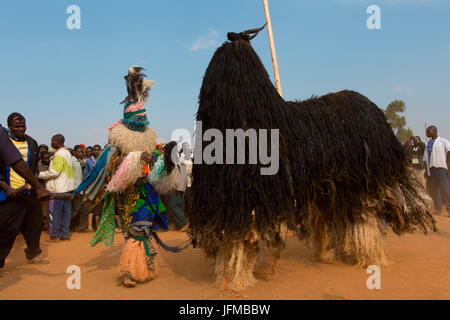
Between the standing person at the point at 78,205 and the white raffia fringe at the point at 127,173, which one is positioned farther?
the standing person at the point at 78,205

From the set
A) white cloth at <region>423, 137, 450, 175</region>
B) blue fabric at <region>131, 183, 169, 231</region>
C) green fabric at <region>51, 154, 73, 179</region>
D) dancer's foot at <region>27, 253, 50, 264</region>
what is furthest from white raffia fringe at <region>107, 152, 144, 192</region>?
white cloth at <region>423, 137, 450, 175</region>

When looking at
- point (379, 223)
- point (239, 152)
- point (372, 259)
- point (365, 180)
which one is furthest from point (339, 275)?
point (239, 152)

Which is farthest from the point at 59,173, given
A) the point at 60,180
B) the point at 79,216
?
the point at 79,216

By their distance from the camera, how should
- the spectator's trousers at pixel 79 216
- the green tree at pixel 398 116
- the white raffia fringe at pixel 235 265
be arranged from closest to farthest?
1. the white raffia fringe at pixel 235 265
2. the spectator's trousers at pixel 79 216
3. the green tree at pixel 398 116

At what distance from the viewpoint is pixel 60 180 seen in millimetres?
7754

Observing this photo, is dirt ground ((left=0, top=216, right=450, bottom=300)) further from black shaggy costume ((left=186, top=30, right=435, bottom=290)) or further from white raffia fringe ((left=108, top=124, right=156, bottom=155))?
white raffia fringe ((left=108, top=124, right=156, bottom=155))

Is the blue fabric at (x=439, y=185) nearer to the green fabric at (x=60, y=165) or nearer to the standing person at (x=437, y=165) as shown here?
the standing person at (x=437, y=165)

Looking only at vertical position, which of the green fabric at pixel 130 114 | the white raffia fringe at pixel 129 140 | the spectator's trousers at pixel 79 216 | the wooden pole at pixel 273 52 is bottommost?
the spectator's trousers at pixel 79 216

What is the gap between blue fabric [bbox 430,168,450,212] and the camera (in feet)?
31.8

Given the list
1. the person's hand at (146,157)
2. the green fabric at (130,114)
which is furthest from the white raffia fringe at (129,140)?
the person's hand at (146,157)

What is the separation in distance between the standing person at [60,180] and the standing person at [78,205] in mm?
512

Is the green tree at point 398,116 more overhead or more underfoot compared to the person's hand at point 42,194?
more overhead

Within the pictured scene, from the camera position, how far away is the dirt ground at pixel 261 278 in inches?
147

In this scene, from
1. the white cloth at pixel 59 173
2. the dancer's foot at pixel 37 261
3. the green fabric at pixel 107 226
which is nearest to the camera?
the green fabric at pixel 107 226
